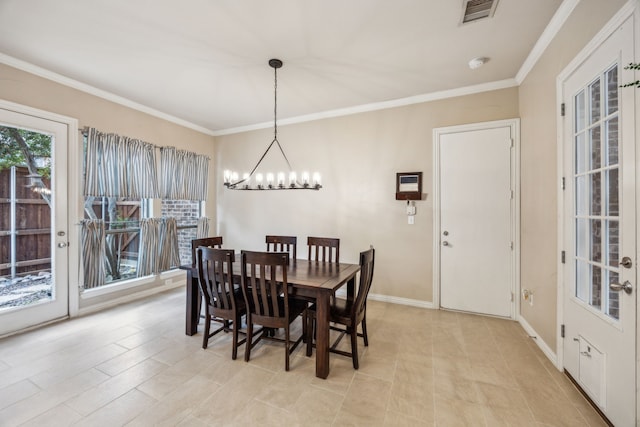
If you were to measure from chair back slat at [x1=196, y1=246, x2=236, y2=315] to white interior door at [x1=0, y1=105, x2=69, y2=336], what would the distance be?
2.00 m

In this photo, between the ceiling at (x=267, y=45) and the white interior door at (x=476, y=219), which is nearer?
the ceiling at (x=267, y=45)

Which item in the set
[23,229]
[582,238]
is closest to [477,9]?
[582,238]

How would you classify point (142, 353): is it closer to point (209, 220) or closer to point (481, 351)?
point (209, 220)

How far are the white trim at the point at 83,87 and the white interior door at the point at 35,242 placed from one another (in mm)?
472

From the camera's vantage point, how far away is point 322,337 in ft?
6.95

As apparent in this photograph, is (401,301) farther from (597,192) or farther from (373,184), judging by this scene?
(597,192)

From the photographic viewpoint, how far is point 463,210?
336cm

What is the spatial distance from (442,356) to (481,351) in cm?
41

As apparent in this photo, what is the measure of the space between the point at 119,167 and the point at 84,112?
0.72 m

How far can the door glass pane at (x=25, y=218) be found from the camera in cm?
273

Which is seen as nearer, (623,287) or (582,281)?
(623,287)

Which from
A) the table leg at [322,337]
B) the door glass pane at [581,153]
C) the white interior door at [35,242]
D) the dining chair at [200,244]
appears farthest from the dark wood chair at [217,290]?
the door glass pane at [581,153]

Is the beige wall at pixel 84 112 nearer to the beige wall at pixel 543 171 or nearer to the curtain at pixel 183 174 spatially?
the curtain at pixel 183 174

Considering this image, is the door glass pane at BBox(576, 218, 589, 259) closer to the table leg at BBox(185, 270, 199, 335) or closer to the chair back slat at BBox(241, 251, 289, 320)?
the chair back slat at BBox(241, 251, 289, 320)
